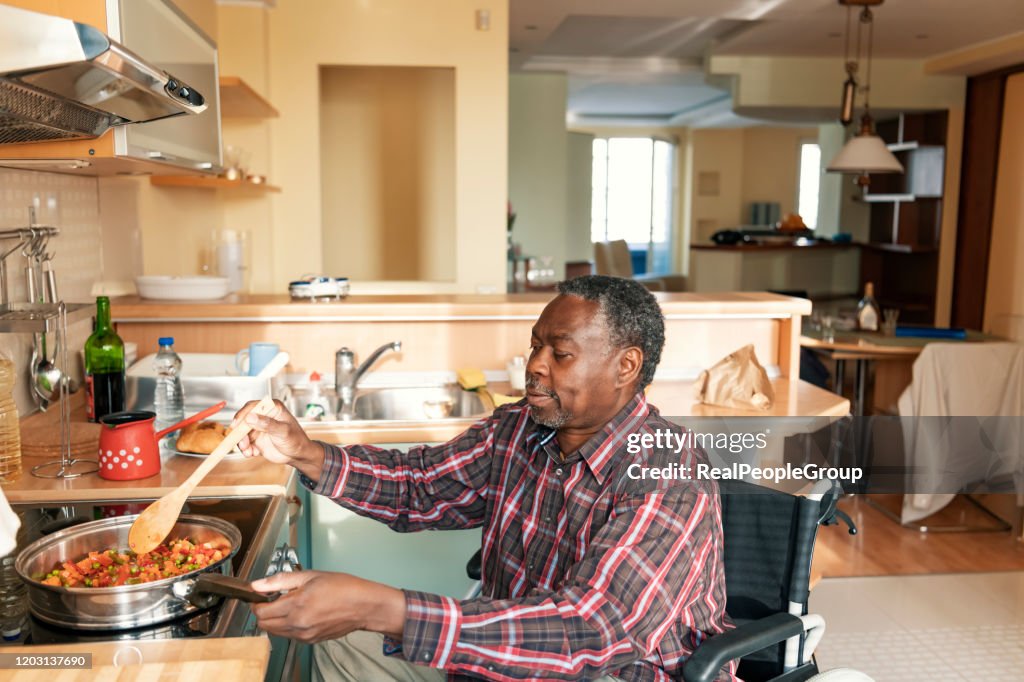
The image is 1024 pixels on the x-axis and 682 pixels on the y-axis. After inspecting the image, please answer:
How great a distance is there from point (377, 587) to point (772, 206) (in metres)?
12.3

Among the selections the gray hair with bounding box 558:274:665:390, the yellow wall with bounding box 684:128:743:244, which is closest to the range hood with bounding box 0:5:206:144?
the gray hair with bounding box 558:274:665:390

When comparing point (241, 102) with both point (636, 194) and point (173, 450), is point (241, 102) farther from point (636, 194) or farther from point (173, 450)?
point (636, 194)

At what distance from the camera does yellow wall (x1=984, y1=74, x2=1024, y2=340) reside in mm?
6168

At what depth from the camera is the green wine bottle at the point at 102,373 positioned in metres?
2.41

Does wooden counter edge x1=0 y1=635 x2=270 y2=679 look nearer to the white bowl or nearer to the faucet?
the faucet

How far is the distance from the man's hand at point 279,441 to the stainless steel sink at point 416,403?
1312mm

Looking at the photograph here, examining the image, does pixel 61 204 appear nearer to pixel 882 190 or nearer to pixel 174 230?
pixel 174 230

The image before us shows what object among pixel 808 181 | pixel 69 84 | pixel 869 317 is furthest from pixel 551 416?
pixel 808 181

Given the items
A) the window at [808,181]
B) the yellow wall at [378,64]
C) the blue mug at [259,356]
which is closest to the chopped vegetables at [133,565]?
the blue mug at [259,356]

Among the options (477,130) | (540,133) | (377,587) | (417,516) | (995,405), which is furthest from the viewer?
(540,133)

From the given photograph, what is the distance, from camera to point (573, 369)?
1514 mm

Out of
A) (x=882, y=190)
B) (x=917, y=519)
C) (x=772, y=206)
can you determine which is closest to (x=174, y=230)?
(x=917, y=519)

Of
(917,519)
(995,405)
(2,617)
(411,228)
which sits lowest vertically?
(917,519)

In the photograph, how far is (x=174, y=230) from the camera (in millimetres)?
3656
